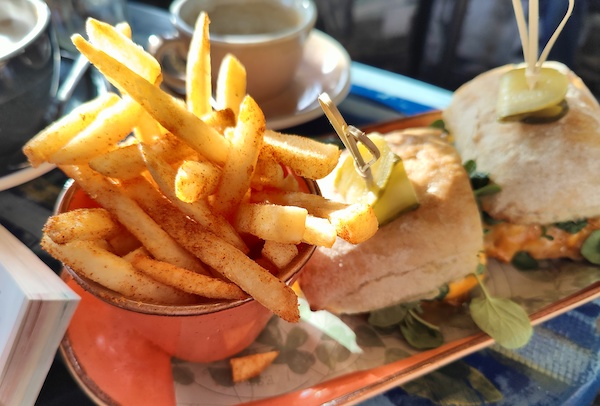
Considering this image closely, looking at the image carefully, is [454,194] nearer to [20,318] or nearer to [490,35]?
[20,318]

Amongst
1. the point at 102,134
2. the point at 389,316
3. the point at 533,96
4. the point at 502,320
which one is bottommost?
the point at 389,316

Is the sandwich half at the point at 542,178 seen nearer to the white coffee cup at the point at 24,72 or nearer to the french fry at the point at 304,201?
the french fry at the point at 304,201

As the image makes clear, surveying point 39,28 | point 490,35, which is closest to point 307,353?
point 39,28

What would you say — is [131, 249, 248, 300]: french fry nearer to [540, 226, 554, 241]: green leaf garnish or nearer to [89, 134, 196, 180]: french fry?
[89, 134, 196, 180]: french fry

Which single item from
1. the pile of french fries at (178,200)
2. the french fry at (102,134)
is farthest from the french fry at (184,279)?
the french fry at (102,134)

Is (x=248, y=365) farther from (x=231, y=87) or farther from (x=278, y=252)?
(x=231, y=87)

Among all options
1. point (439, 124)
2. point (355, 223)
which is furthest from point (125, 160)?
point (439, 124)

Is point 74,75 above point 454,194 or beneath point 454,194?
beneath
